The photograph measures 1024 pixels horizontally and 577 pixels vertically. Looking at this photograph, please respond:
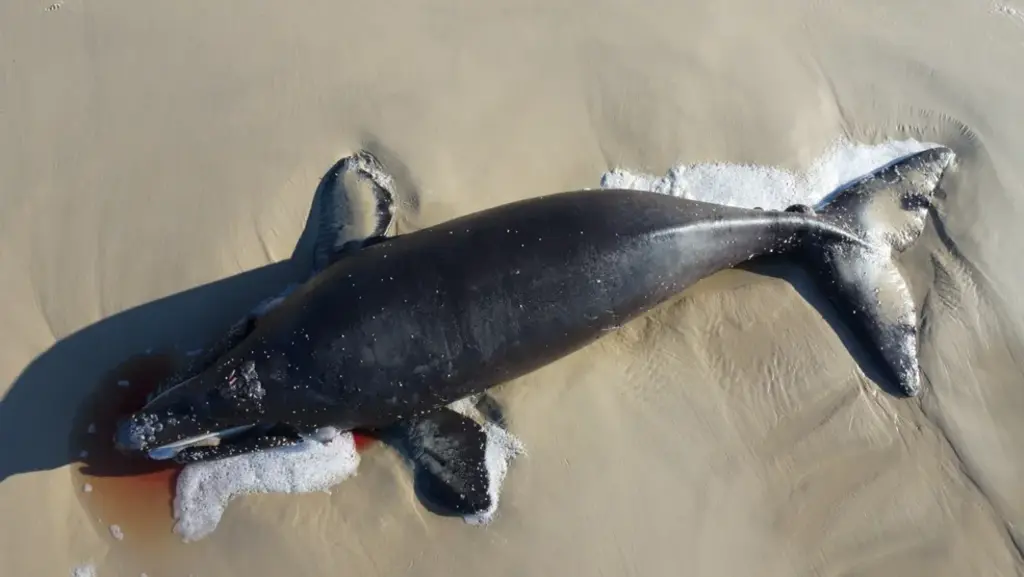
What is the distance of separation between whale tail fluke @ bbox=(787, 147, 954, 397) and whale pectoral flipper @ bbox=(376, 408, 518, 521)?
112 inches

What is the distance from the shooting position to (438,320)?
4.96 meters

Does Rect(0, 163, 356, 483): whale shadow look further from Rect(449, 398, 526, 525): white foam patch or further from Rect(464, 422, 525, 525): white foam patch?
Rect(464, 422, 525, 525): white foam patch

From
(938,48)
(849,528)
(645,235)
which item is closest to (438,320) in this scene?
(645,235)

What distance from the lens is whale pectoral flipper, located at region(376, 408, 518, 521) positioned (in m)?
5.75

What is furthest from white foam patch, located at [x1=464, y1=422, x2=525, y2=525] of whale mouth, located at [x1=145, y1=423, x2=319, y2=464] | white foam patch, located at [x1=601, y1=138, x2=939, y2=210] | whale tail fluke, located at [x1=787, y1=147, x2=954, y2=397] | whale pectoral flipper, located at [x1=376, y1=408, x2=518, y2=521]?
whale tail fluke, located at [x1=787, y1=147, x2=954, y2=397]

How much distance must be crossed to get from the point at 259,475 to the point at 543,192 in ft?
10.3

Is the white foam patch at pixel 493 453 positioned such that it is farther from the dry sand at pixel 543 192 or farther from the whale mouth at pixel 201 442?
the whale mouth at pixel 201 442

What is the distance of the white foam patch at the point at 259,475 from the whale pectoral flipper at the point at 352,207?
55.1 inches

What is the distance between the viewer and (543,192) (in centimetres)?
636

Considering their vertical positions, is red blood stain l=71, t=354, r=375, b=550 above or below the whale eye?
below

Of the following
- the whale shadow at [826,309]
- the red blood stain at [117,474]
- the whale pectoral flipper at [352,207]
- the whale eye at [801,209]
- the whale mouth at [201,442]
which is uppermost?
the whale eye at [801,209]

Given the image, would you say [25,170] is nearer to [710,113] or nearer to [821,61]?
[710,113]

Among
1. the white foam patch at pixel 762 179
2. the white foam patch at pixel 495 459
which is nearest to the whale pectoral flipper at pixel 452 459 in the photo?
the white foam patch at pixel 495 459

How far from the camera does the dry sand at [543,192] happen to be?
5773 mm
